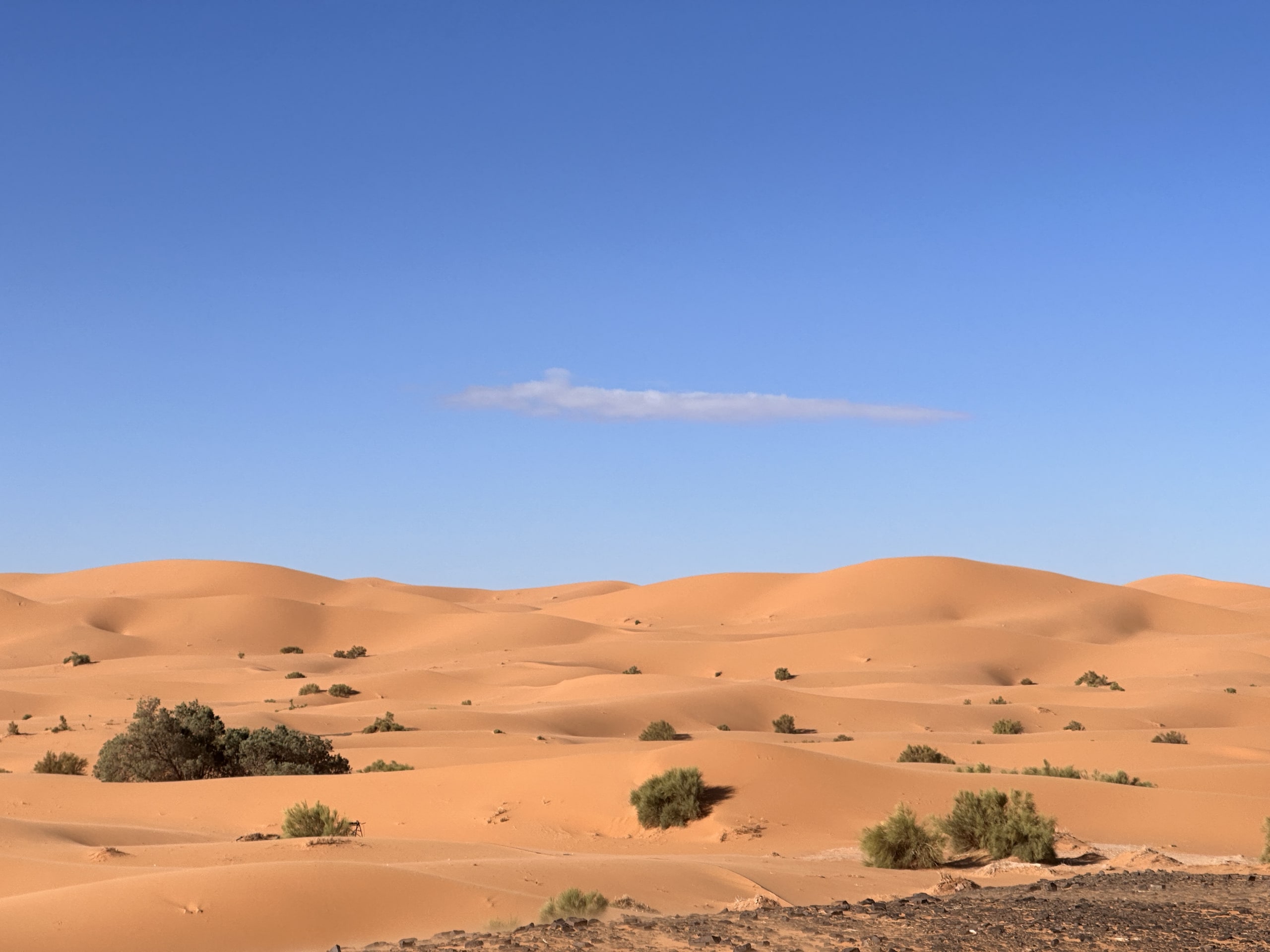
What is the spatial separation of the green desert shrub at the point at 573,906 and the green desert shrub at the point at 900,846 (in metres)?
6.14

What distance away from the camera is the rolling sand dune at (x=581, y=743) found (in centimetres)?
1098

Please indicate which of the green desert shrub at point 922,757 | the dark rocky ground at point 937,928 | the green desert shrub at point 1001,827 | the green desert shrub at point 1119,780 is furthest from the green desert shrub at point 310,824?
the green desert shrub at point 922,757

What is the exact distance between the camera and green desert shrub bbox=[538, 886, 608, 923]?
10272 millimetres

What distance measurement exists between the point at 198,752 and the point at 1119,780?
17.4m

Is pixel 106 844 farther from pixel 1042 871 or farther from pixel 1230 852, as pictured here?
pixel 1230 852

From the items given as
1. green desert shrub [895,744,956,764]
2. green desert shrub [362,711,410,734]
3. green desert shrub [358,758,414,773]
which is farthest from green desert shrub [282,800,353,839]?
green desert shrub [362,711,410,734]

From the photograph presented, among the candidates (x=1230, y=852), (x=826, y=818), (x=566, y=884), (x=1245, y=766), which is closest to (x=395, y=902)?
(x=566, y=884)

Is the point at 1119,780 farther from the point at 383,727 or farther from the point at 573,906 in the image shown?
the point at 383,727

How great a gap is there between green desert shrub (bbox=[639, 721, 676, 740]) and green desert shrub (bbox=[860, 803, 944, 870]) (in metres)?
15.0

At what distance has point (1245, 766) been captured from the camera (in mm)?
24234

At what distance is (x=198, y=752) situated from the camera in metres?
23.3

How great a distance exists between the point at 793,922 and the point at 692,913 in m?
1.26

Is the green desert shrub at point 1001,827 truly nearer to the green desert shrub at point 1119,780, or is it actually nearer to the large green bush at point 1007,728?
the green desert shrub at point 1119,780

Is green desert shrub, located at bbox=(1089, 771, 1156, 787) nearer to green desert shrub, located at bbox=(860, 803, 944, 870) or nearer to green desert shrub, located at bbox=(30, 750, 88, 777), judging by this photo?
green desert shrub, located at bbox=(860, 803, 944, 870)
